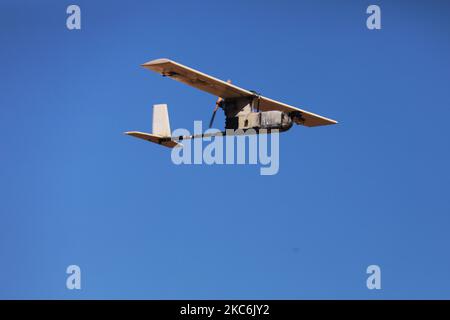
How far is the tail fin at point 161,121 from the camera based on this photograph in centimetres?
4303

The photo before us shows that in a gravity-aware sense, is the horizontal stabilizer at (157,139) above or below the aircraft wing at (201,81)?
below

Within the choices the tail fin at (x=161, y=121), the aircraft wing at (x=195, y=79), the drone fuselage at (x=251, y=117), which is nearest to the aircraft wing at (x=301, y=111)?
the drone fuselage at (x=251, y=117)

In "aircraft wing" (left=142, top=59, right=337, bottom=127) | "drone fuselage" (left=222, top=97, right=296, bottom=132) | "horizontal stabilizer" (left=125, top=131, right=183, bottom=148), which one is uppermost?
"aircraft wing" (left=142, top=59, right=337, bottom=127)

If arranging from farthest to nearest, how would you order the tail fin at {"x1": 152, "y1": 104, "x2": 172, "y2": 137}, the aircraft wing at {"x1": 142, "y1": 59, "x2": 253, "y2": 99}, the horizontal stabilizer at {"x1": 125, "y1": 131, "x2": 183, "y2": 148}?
the tail fin at {"x1": 152, "y1": 104, "x2": 172, "y2": 137} < the horizontal stabilizer at {"x1": 125, "y1": 131, "x2": 183, "y2": 148} < the aircraft wing at {"x1": 142, "y1": 59, "x2": 253, "y2": 99}

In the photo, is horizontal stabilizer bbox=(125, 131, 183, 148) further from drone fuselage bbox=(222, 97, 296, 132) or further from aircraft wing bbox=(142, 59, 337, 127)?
drone fuselage bbox=(222, 97, 296, 132)

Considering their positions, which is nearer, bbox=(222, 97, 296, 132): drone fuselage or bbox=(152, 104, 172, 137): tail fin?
bbox=(222, 97, 296, 132): drone fuselage

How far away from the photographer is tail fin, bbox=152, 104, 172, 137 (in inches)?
1694

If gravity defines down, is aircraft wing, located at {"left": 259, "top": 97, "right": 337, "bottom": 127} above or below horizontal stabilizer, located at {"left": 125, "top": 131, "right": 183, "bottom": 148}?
Result: above

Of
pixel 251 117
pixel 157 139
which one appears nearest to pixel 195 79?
pixel 251 117

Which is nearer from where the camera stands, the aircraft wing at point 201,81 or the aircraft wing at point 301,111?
the aircraft wing at point 201,81

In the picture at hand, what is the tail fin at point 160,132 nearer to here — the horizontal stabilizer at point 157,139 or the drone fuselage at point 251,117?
the horizontal stabilizer at point 157,139

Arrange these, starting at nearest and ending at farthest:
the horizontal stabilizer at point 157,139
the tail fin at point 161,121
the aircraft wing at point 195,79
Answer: the aircraft wing at point 195,79 < the horizontal stabilizer at point 157,139 < the tail fin at point 161,121

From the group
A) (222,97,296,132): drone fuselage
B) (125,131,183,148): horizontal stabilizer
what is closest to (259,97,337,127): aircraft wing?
(222,97,296,132): drone fuselage
